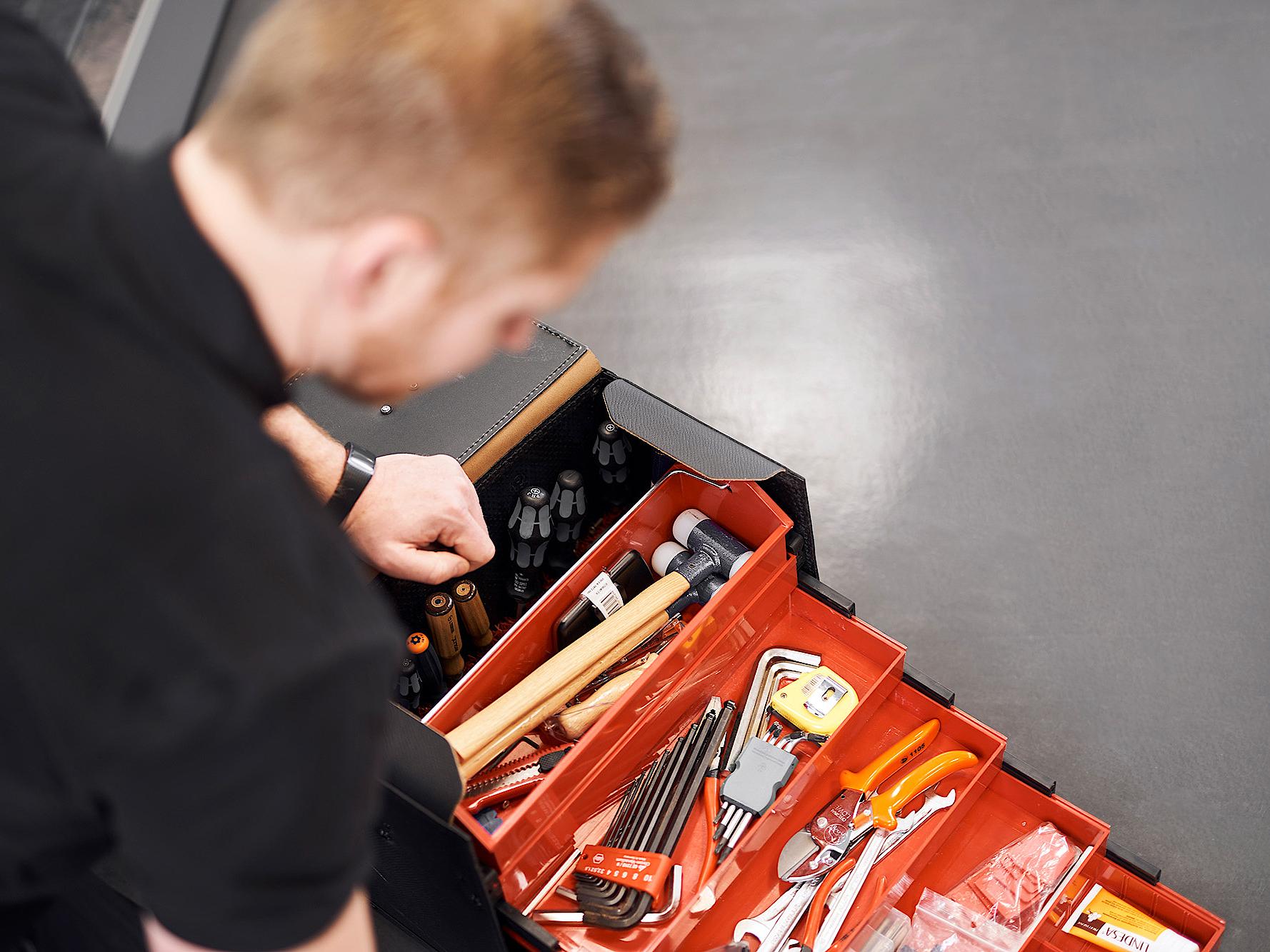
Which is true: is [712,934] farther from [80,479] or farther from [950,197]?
[950,197]

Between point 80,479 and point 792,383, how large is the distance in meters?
2.34

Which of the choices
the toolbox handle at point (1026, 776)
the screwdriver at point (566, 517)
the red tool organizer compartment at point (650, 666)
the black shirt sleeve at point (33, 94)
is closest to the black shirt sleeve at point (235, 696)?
the black shirt sleeve at point (33, 94)

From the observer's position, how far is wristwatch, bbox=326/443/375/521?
1.62 meters

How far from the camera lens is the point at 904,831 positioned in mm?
1780

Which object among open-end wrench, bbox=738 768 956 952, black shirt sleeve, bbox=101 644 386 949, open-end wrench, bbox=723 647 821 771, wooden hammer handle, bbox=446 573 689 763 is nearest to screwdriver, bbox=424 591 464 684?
wooden hammer handle, bbox=446 573 689 763

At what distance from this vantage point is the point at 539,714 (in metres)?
1.66

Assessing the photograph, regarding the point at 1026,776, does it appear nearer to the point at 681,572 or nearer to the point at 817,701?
the point at 817,701

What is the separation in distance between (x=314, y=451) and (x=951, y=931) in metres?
1.22

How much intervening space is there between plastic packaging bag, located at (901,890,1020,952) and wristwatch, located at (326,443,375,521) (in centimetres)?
108

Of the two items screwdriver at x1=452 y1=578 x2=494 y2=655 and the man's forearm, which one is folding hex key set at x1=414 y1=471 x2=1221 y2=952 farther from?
the man's forearm

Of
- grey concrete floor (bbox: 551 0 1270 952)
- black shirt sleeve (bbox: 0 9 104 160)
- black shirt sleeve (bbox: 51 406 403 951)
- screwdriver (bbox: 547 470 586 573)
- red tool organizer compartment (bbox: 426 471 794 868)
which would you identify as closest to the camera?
black shirt sleeve (bbox: 51 406 403 951)

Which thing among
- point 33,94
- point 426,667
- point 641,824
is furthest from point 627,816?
point 33,94

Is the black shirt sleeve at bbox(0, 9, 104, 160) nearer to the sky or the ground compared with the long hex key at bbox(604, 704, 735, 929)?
nearer to the sky

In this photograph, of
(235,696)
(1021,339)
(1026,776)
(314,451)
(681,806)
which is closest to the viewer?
(235,696)
